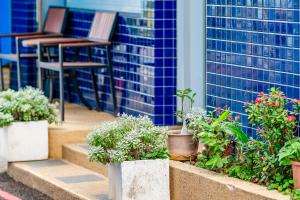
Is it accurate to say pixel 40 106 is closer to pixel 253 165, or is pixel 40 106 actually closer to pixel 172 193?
pixel 172 193

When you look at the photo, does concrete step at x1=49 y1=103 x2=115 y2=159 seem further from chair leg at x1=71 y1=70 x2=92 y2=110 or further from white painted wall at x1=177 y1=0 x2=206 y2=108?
white painted wall at x1=177 y1=0 x2=206 y2=108

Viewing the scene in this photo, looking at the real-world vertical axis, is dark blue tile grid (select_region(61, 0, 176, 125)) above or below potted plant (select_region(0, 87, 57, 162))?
above

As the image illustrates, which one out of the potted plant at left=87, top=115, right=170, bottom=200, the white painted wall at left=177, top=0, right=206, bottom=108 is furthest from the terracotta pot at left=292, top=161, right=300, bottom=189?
the white painted wall at left=177, top=0, right=206, bottom=108

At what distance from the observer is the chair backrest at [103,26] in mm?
12328

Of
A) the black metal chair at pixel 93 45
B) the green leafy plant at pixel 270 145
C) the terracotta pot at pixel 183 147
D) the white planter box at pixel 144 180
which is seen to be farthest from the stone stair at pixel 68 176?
the green leafy plant at pixel 270 145

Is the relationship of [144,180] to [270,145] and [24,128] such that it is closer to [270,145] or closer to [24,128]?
[270,145]

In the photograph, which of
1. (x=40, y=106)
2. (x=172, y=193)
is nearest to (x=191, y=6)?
(x=40, y=106)

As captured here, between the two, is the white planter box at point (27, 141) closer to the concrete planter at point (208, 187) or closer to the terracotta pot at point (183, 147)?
the terracotta pot at point (183, 147)

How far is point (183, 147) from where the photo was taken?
913cm

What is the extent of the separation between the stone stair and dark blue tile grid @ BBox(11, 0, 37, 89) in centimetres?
371

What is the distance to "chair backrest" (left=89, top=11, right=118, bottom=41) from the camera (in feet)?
40.4

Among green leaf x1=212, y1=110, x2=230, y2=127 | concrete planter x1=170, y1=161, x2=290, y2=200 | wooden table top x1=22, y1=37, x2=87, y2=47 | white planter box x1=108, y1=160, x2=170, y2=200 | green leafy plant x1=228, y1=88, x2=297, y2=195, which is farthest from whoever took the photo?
wooden table top x1=22, y1=37, x2=87, y2=47

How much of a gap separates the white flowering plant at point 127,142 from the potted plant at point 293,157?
1417 millimetres

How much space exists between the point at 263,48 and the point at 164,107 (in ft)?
7.76
